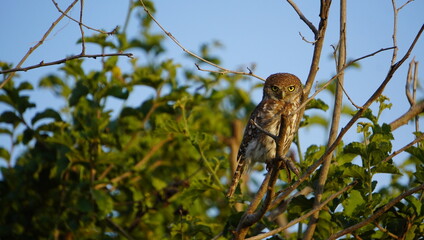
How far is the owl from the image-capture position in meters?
5.90

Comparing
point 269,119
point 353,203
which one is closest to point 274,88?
point 269,119

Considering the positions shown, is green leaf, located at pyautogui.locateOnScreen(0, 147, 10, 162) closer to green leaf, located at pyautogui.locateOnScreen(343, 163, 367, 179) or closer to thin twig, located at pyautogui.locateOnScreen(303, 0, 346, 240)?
thin twig, located at pyautogui.locateOnScreen(303, 0, 346, 240)

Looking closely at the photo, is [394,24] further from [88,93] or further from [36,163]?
[36,163]

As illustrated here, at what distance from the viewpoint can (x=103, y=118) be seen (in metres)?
5.70

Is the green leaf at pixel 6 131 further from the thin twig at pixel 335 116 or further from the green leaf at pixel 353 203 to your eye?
the green leaf at pixel 353 203

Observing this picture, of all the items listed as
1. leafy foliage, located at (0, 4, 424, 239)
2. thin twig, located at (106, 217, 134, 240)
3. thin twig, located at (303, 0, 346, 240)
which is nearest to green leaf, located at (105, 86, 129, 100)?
leafy foliage, located at (0, 4, 424, 239)

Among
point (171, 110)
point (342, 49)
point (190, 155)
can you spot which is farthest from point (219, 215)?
point (342, 49)

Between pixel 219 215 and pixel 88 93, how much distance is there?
6.25 feet

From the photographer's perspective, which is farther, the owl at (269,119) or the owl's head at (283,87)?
the owl's head at (283,87)

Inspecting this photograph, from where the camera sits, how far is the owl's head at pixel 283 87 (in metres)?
6.18

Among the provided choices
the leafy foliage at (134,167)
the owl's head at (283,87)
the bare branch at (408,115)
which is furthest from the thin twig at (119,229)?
the bare branch at (408,115)

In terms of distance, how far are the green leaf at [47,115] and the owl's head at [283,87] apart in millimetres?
1988

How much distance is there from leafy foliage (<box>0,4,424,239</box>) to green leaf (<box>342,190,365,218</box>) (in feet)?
0.13

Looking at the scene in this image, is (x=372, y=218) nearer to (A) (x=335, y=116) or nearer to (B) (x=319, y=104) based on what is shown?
(A) (x=335, y=116)
